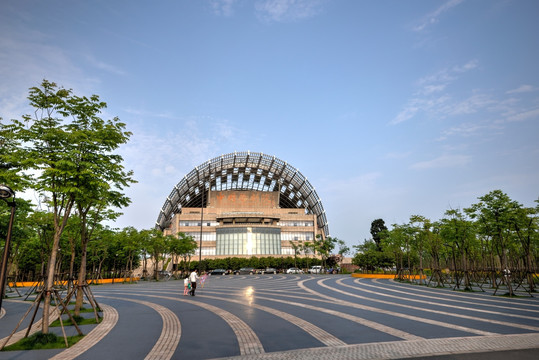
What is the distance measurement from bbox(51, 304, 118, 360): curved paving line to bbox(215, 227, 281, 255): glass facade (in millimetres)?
72019

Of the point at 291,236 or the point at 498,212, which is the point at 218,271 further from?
the point at 498,212

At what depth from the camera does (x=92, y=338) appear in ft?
32.1

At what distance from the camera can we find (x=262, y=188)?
107 metres

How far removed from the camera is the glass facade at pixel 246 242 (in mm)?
85188

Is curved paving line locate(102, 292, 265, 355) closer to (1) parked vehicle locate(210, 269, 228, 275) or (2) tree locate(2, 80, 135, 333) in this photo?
(2) tree locate(2, 80, 135, 333)

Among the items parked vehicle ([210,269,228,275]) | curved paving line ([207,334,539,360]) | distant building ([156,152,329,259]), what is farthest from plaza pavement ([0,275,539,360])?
distant building ([156,152,329,259])

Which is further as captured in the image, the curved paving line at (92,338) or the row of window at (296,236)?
the row of window at (296,236)

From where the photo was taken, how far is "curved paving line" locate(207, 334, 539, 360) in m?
7.59

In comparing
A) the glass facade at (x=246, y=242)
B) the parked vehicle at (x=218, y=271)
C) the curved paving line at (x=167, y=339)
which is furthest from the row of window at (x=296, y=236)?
the curved paving line at (x=167, y=339)

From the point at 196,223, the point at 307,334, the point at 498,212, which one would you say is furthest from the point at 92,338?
the point at 196,223

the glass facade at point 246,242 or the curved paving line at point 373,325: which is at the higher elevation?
the glass facade at point 246,242

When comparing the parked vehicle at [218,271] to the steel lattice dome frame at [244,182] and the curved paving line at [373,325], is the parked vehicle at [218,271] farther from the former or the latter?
Answer: the curved paving line at [373,325]

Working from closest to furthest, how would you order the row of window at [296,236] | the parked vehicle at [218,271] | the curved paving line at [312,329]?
the curved paving line at [312,329] → the parked vehicle at [218,271] → the row of window at [296,236]

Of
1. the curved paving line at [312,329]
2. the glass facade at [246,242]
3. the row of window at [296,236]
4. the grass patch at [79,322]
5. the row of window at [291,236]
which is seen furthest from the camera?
the row of window at [296,236]
